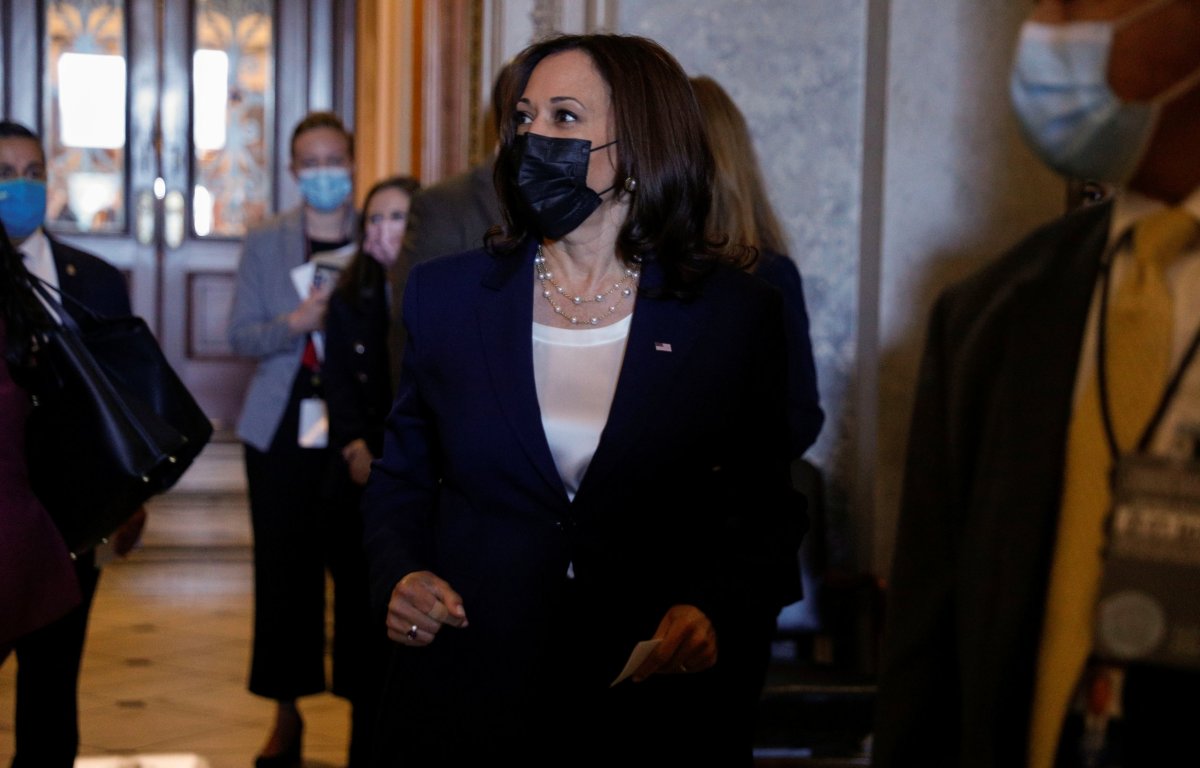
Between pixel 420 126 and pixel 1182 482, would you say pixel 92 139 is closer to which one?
pixel 420 126

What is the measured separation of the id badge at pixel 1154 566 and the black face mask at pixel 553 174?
117cm

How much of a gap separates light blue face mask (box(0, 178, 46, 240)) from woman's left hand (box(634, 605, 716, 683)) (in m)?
2.27

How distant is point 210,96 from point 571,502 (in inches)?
296

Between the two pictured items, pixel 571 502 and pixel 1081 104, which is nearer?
pixel 1081 104

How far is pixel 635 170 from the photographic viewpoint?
227cm

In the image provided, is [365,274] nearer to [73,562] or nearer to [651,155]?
[73,562]

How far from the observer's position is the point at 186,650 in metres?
6.24

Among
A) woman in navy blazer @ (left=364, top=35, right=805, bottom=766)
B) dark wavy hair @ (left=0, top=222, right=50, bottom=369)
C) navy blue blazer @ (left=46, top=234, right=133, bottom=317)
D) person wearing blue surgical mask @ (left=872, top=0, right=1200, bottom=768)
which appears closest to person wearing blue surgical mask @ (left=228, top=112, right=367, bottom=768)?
navy blue blazer @ (left=46, top=234, right=133, bottom=317)

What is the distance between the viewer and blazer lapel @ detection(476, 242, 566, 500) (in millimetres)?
2131

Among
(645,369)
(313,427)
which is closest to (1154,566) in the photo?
(645,369)

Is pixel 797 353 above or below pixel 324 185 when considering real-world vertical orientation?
below

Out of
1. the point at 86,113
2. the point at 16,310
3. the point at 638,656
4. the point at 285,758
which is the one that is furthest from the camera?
the point at 86,113

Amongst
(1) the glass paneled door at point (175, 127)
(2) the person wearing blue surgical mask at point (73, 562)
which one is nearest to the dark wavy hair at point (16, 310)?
(2) the person wearing blue surgical mask at point (73, 562)

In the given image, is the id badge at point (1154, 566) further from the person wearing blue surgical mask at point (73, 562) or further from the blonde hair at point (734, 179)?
the person wearing blue surgical mask at point (73, 562)
